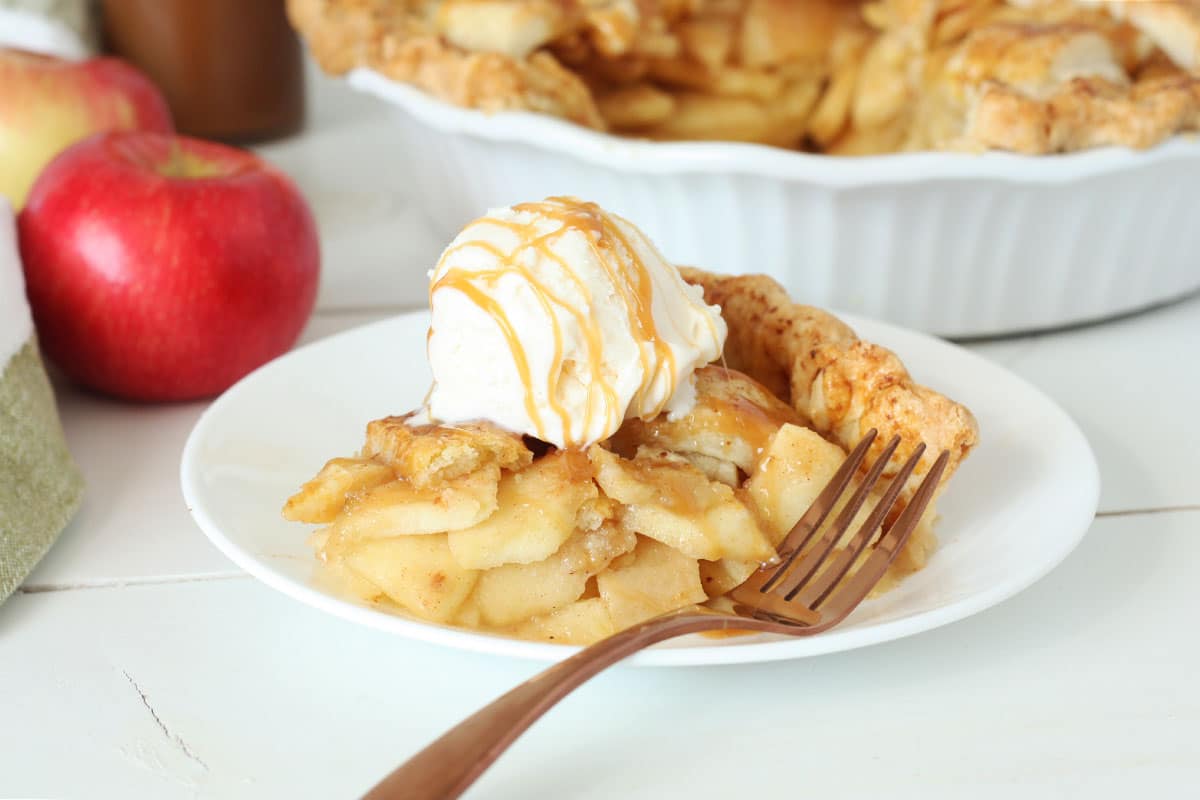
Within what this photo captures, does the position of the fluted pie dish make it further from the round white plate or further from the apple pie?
the apple pie

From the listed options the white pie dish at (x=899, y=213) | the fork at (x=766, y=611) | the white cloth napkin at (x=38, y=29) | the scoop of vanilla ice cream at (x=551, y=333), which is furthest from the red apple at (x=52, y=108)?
the fork at (x=766, y=611)

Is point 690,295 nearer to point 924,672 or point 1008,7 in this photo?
point 924,672

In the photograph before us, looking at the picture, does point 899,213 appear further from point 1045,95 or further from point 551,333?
point 551,333

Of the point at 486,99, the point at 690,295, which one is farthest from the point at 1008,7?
the point at 690,295

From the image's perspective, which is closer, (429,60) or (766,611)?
(766,611)

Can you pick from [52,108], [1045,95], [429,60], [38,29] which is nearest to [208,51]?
[38,29]

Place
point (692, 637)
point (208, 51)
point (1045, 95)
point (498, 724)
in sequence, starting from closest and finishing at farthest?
point (498, 724) < point (692, 637) < point (1045, 95) < point (208, 51)

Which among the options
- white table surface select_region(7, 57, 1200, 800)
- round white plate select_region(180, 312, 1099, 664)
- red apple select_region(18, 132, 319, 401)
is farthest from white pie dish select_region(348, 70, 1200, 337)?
white table surface select_region(7, 57, 1200, 800)
